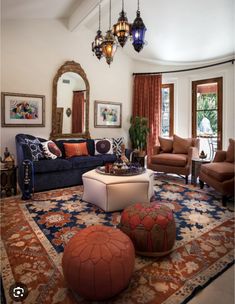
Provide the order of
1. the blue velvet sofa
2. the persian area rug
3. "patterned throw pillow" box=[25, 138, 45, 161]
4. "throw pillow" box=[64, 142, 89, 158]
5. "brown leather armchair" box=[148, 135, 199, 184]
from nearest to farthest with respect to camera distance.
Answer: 1. the persian area rug
2. the blue velvet sofa
3. "patterned throw pillow" box=[25, 138, 45, 161]
4. "brown leather armchair" box=[148, 135, 199, 184]
5. "throw pillow" box=[64, 142, 89, 158]

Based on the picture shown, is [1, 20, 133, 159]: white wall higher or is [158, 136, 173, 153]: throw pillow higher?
[1, 20, 133, 159]: white wall

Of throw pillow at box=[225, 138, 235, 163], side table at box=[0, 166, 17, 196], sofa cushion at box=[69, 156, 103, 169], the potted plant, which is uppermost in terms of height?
the potted plant

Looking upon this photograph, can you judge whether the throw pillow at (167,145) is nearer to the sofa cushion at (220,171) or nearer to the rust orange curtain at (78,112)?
the sofa cushion at (220,171)

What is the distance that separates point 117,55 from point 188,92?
2028 mm

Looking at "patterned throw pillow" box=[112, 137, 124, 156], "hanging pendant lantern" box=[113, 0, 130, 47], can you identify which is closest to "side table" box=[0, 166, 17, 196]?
"patterned throw pillow" box=[112, 137, 124, 156]

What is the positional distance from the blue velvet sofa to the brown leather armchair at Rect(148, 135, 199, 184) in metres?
1.20

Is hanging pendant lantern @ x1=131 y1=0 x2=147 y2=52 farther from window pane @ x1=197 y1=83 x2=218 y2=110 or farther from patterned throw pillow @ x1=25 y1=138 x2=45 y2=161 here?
window pane @ x1=197 y1=83 x2=218 y2=110

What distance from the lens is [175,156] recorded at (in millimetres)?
4594

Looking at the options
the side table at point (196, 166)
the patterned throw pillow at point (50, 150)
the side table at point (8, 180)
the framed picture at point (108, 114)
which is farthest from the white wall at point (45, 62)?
the side table at point (196, 166)

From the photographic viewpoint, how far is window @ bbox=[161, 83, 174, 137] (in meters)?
5.96

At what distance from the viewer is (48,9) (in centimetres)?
411

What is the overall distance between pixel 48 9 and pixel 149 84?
2.87 metres

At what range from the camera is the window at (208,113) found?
17.2ft

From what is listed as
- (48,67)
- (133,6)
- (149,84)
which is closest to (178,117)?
(149,84)
